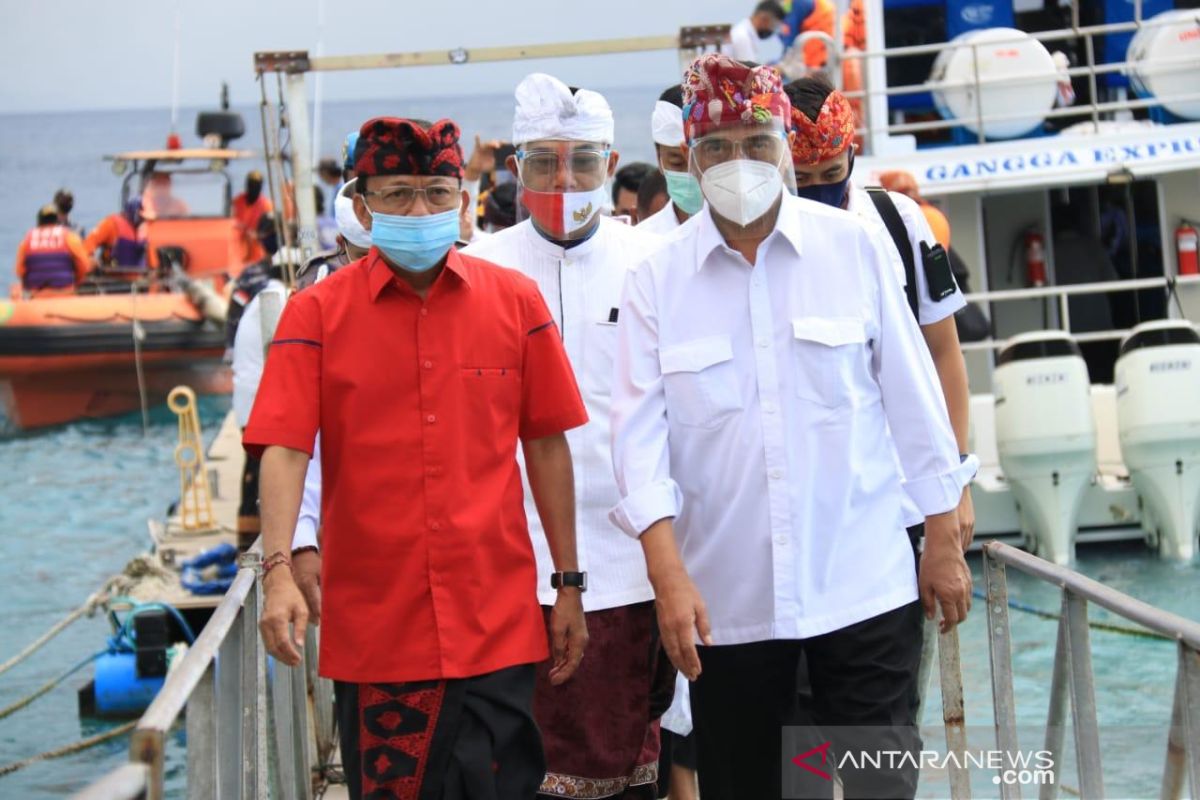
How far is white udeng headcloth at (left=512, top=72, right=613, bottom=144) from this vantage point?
14.3ft

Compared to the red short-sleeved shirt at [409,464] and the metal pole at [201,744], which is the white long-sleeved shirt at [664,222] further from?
the metal pole at [201,744]

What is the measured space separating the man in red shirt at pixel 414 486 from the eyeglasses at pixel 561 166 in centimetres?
76

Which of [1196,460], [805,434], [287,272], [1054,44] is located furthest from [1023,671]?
[1054,44]

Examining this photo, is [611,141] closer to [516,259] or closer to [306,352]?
[516,259]

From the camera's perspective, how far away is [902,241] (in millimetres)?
4090

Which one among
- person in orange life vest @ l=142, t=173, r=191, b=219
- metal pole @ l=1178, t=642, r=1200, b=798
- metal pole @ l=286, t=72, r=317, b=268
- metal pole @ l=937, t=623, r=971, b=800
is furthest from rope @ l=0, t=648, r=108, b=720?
person in orange life vest @ l=142, t=173, r=191, b=219

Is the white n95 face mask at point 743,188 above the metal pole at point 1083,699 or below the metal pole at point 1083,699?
above

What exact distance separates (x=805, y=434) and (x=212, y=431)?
943 inches

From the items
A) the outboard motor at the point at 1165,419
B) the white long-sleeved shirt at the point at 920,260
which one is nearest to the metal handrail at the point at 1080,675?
the white long-sleeved shirt at the point at 920,260

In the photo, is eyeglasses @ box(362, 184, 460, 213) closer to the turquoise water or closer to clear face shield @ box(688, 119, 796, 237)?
clear face shield @ box(688, 119, 796, 237)

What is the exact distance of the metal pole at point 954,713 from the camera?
406cm

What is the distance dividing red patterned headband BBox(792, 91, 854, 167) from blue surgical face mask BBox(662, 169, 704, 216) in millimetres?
880

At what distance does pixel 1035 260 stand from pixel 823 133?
31.3 ft

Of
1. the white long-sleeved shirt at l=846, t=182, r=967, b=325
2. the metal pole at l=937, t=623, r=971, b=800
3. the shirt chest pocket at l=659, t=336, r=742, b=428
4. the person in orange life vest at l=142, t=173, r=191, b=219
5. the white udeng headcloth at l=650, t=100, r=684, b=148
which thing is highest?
the person in orange life vest at l=142, t=173, r=191, b=219
